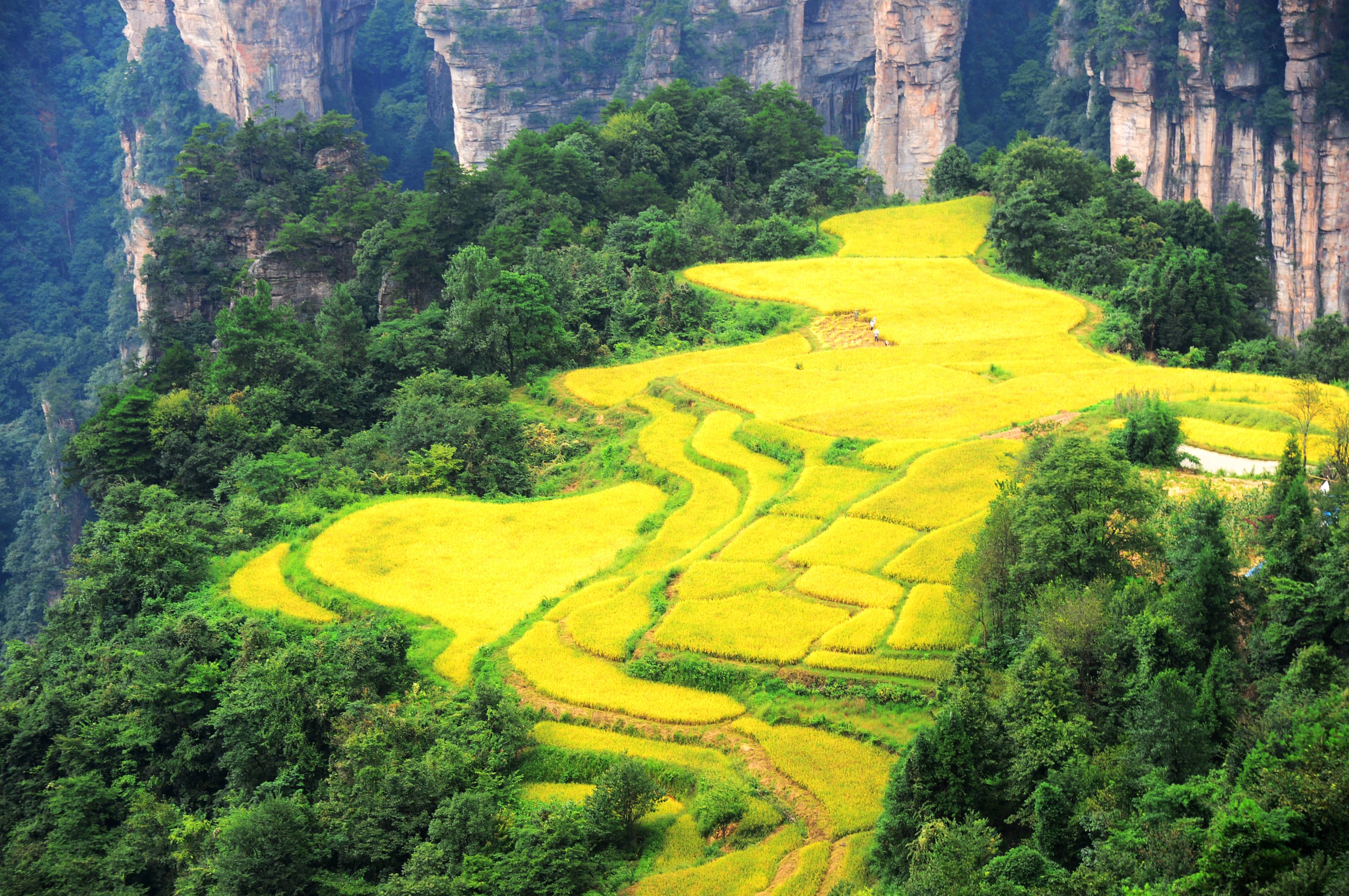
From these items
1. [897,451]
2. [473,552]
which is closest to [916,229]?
[897,451]

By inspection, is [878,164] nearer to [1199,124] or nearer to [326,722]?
[1199,124]

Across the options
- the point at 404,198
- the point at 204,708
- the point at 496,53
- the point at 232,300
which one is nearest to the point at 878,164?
the point at 496,53

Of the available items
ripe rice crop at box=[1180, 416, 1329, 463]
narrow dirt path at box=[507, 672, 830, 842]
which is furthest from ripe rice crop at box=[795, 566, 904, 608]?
ripe rice crop at box=[1180, 416, 1329, 463]

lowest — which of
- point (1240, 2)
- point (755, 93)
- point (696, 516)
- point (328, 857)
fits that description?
point (328, 857)

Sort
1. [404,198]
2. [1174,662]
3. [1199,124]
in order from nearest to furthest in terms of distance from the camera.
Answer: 1. [1174,662]
2. [404,198]
3. [1199,124]

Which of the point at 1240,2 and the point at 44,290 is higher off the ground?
the point at 1240,2

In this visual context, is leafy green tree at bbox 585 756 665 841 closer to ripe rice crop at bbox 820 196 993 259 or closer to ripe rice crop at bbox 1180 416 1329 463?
ripe rice crop at bbox 1180 416 1329 463
